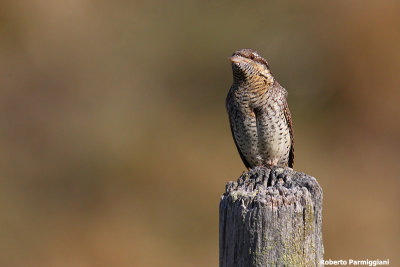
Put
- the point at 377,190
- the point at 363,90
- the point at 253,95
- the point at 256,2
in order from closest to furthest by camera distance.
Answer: the point at 253,95
the point at 377,190
the point at 363,90
the point at 256,2

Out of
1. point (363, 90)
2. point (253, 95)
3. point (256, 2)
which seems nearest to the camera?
point (253, 95)

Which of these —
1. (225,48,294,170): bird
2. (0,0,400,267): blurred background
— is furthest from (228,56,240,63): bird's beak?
(0,0,400,267): blurred background

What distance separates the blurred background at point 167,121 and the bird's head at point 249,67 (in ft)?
8.68

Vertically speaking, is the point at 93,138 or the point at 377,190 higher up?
the point at 93,138

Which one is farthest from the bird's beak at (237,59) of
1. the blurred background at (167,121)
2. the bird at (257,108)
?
the blurred background at (167,121)

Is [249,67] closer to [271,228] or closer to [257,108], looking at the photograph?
[257,108]

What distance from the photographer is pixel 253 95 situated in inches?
190

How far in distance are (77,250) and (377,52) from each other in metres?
4.70

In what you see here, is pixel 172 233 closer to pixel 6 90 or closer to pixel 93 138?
pixel 93 138

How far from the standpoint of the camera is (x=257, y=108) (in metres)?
4.86

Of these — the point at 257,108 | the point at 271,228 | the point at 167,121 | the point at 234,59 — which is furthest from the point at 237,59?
the point at 167,121

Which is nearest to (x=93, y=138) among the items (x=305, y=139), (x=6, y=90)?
(x=6, y=90)

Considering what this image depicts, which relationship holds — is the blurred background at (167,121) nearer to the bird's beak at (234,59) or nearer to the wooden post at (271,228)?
the bird's beak at (234,59)

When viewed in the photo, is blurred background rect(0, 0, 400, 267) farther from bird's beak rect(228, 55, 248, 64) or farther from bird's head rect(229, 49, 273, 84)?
bird's beak rect(228, 55, 248, 64)
